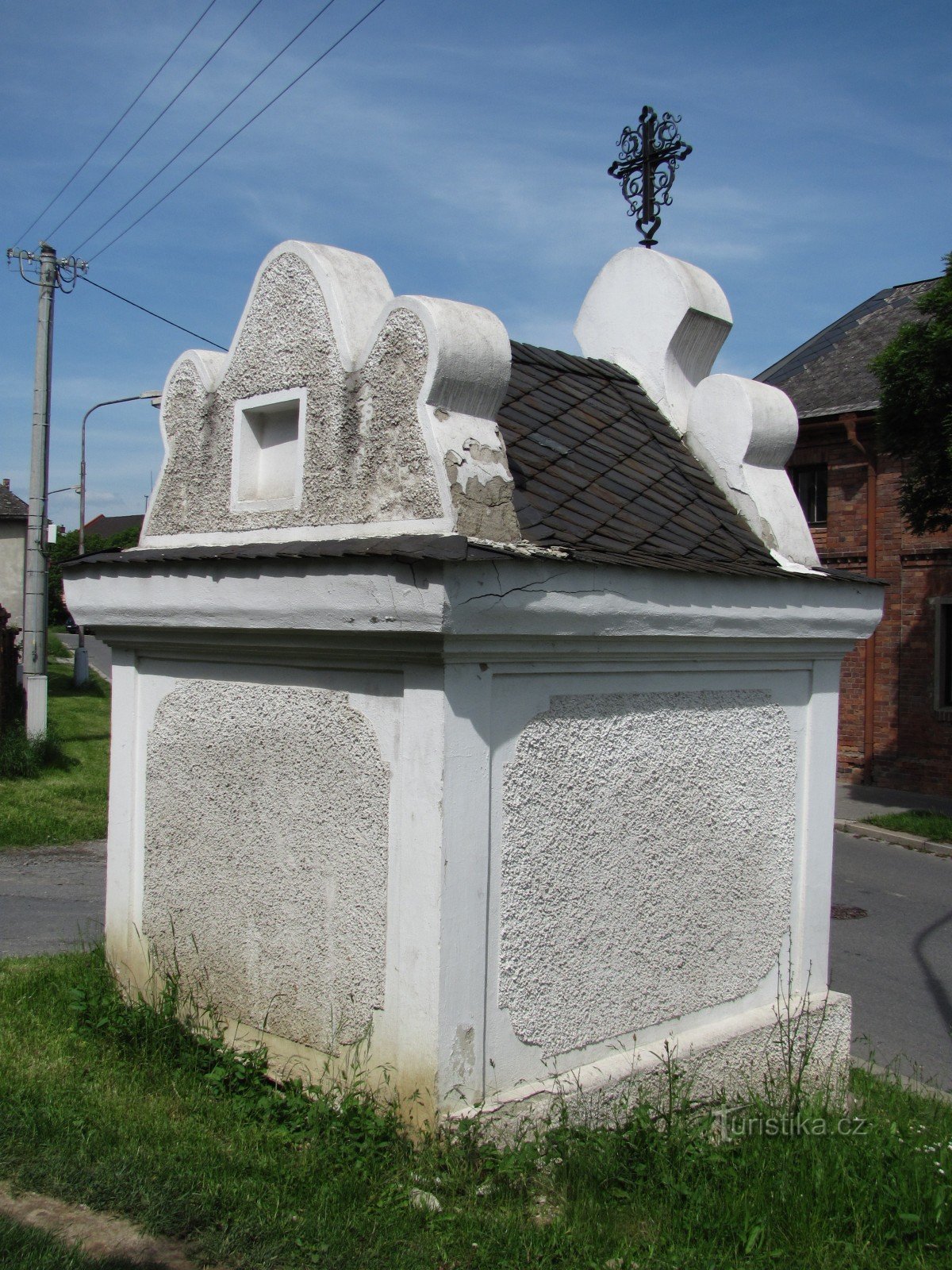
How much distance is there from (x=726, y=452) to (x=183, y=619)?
2811mm

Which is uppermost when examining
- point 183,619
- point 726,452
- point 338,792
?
point 726,452

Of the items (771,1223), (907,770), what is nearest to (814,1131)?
(771,1223)

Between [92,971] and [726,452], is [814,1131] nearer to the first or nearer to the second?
[726,452]

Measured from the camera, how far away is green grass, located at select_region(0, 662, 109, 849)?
40.2ft

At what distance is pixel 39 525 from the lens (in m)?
14.7

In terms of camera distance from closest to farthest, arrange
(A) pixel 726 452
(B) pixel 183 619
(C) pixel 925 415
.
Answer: (B) pixel 183 619
(A) pixel 726 452
(C) pixel 925 415

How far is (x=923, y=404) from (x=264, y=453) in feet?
32.2

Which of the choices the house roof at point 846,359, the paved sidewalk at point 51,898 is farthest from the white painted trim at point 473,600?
the house roof at point 846,359

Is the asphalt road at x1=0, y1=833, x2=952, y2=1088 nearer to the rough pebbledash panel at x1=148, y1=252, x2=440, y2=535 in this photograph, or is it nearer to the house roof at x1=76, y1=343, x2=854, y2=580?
the house roof at x1=76, y1=343, x2=854, y2=580

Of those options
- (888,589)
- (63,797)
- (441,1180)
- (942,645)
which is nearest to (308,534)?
(441,1180)

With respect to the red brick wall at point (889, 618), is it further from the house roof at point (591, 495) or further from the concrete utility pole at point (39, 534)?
the house roof at point (591, 495)

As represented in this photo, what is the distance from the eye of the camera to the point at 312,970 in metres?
4.28

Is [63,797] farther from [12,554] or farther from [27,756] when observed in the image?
[12,554]

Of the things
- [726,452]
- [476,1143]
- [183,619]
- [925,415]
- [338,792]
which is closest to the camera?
[476,1143]
